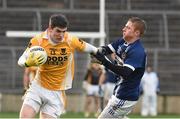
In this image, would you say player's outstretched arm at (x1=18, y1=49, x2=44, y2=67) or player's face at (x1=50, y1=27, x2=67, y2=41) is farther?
player's face at (x1=50, y1=27, x2=67, y2=41)

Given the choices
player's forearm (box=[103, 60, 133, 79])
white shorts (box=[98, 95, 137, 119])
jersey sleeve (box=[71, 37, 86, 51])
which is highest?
jersey sleeve (box=[71, 37, 86, 51])

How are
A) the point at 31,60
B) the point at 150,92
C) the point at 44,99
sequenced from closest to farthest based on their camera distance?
the point at 31,60 < the point at 44,99 < the point at 150,92

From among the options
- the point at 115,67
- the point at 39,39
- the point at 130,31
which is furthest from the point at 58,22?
the point at 130,31

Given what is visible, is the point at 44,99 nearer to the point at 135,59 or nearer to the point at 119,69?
the point at 119,69

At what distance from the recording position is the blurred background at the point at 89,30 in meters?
24.7

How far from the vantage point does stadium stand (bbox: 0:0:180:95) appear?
2480cm

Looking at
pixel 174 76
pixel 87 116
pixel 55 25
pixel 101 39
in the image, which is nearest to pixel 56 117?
pixel 55 25

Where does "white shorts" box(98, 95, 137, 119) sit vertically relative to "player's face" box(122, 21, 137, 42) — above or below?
below

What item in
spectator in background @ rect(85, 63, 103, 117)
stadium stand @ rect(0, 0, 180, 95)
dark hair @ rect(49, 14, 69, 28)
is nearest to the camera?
dark hair @ rect(49, 14, 69, 28)

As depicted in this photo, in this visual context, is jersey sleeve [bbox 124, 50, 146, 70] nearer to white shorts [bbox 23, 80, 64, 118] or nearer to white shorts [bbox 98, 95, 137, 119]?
white shorts [bbox 98, 95, 137, 119]

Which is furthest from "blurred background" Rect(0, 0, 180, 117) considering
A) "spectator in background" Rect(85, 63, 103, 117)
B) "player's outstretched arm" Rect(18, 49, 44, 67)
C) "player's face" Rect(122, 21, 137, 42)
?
"player's outstretched arm" Rect(18, 49, 44, 67)

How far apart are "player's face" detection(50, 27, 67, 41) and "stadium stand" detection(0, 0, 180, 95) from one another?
13.9 m

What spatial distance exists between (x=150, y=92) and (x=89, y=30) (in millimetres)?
3664

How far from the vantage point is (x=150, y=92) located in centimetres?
2436
